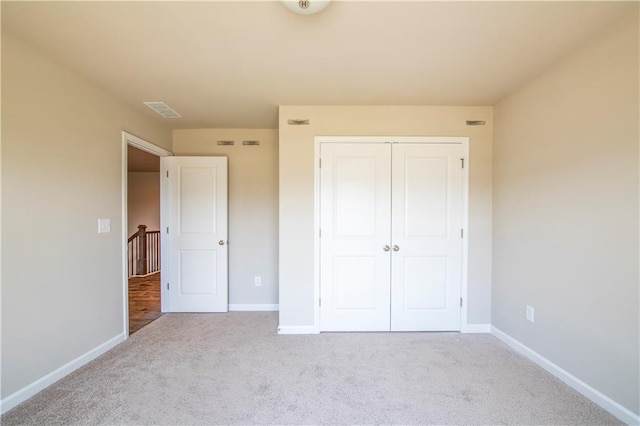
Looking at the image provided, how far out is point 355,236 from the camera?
2973 mm

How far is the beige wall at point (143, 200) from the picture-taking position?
752 centimetres

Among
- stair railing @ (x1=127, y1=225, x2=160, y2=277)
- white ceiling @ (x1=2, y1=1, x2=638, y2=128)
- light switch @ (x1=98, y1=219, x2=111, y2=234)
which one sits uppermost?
white ceiling @ (x1=2, y1=1, x2=638, y2=128)

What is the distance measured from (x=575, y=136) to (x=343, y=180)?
1.89 metres

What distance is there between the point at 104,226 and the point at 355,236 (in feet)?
7.91

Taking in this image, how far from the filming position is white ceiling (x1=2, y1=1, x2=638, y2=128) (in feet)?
5.16

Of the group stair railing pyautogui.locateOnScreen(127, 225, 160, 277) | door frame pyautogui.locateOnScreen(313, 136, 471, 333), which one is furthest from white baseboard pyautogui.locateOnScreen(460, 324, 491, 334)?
stair railing pyautogui.locateOnScreen(127, 225, 160, 277)

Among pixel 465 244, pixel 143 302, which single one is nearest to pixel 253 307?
pixel 143 302

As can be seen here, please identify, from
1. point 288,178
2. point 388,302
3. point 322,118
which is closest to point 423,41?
point 322,118

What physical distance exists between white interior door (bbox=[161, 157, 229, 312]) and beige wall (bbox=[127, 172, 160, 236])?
15.3ft

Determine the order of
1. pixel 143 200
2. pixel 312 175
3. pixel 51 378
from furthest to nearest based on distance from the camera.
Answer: pixel 143 200
pixel 312 175
pixel 51 378

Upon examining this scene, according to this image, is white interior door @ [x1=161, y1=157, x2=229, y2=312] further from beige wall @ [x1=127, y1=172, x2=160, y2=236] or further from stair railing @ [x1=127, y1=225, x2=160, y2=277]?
beige wall @ [x1=127, y1=172, x2=160, y2=236]

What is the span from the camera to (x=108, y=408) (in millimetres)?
1810

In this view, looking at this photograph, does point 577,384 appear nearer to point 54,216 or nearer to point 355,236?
point 355,236

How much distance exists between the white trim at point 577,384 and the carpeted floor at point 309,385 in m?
0.06
